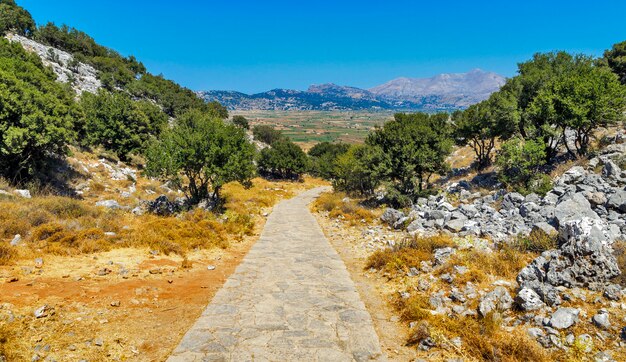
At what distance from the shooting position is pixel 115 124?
40.6m

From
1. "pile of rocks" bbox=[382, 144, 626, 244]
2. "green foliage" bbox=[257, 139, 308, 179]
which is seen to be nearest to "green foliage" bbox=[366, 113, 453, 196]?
"pile of rocks" bbox=[382, 144, 626, 244]

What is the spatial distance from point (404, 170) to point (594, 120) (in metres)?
12.3

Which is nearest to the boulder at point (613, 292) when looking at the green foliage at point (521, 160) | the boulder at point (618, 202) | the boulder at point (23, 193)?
the boulder at point (618, 202)

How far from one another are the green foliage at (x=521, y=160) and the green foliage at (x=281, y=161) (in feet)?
173

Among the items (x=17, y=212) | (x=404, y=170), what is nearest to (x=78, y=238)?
(x=17, y=212)

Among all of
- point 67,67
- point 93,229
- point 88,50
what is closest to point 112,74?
point 67,67

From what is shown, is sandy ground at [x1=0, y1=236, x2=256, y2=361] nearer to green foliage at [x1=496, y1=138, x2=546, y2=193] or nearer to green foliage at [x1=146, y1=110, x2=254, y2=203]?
green foliage at [x1=146, y1=110, x2=254, y2=203]

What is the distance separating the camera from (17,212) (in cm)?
1304

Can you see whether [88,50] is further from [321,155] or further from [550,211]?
[550,211]

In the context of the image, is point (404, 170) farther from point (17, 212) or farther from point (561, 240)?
point (17, 212)

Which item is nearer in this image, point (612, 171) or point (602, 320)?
point (602, 320)

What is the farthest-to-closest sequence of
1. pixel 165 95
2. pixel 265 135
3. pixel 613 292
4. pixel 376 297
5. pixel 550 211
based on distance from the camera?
1. pixel 265 135
2. pixel 165 95
3. pixel 550 211
4. pixel 376 297
5. pixel 613 292

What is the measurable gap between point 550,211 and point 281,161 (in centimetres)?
5994

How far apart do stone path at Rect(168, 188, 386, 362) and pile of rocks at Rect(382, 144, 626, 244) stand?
6.32m
